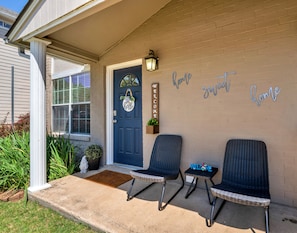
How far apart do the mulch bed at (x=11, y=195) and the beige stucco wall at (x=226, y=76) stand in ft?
6.75

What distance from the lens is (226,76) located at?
264 centimetres

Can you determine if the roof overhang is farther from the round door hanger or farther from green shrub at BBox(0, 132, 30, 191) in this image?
green shrub at BBox(0, 132, 30, 191)

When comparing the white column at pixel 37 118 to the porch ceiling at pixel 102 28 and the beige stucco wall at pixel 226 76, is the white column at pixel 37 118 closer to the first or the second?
the porch ceiling at pixel 102 28

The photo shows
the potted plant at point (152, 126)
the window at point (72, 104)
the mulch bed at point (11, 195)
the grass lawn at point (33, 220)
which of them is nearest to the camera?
the grass lawn at point (33, 220)

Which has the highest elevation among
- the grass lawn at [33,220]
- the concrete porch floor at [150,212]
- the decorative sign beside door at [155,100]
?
the decorative sign beside door at [155,100]

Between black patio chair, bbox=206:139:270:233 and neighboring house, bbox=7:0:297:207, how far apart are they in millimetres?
215

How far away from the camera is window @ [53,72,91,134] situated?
4914 millimetres

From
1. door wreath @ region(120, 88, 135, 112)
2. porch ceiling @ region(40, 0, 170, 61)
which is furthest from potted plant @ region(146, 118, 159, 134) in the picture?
porch ceiling @ region(40, 0, 170, 61)

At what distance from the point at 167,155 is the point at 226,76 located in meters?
1.47

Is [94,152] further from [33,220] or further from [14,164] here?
[33,220]

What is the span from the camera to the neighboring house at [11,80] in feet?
20.7

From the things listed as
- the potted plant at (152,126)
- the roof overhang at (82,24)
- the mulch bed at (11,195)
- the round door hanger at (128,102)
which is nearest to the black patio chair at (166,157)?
the potted plant at (152,126)

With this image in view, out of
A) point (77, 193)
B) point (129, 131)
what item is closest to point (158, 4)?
point (129, 131)

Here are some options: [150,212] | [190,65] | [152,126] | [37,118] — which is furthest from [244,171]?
[37,118]
